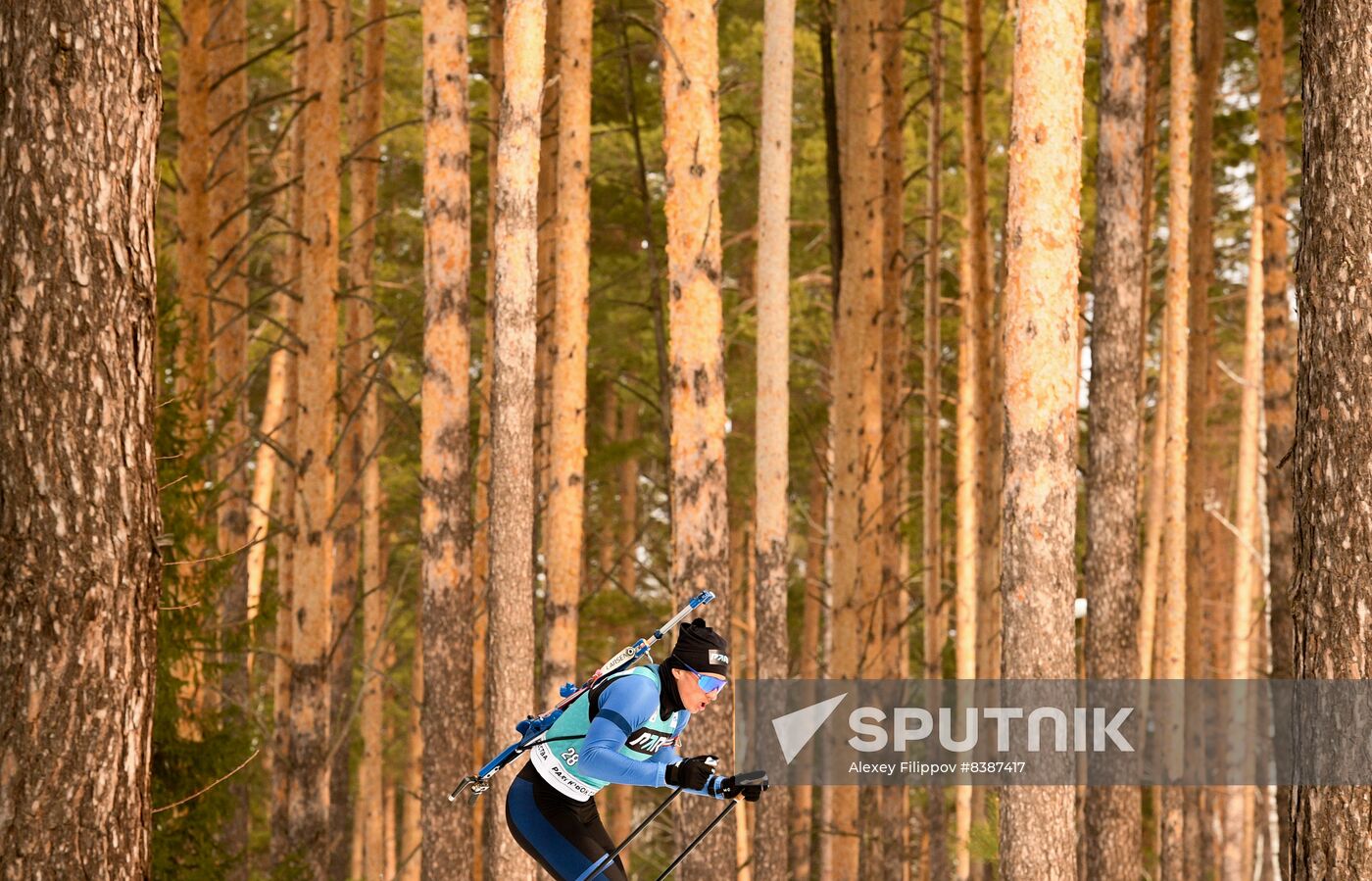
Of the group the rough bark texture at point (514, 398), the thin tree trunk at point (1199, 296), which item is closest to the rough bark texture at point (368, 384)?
the rough bark texture at point (514, 398)

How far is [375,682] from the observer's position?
17.8 m

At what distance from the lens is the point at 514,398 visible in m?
9.38

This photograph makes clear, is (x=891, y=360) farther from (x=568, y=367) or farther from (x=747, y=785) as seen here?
(x=747, y=785)

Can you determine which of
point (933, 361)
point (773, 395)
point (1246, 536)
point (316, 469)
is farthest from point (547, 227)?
point (1246, 536)

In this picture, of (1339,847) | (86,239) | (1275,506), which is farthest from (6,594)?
(1275,506)

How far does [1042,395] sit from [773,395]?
3788mm

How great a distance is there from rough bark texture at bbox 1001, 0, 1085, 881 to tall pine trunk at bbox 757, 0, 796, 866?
3.44 m

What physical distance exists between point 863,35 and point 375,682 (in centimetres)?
990

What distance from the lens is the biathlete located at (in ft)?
16.5

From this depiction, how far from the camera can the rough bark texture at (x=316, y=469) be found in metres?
11.6

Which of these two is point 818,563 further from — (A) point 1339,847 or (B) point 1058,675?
(A) point 1339,847

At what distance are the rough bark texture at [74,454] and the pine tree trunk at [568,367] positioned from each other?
628 cm
